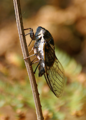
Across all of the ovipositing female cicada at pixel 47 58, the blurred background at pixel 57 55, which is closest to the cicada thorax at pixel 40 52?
the ovipositing female cicada at pixel 47 58

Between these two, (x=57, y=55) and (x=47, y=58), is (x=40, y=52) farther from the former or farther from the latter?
(x=57, y=55)

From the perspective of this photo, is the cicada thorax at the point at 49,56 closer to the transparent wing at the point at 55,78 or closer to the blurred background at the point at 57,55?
the transparent wing at the point at 55,78

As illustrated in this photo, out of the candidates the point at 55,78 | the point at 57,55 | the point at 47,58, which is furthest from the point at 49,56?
the point at 57,55

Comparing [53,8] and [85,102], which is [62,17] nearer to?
[53,8]

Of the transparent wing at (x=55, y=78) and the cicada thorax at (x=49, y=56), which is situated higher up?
the cicada thorax at (x=49, y=56)

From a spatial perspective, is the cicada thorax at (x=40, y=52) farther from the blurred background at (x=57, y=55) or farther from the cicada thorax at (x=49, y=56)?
the blurred background at (x=57, y=55)

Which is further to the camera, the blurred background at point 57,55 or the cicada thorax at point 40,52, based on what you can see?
the blurred background at point 57,55

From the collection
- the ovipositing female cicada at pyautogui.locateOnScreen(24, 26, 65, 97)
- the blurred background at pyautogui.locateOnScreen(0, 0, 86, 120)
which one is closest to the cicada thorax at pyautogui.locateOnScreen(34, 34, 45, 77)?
the ovipositing female cicada at pyautogui.locateOnScreen(24, 26, 65, 97)
